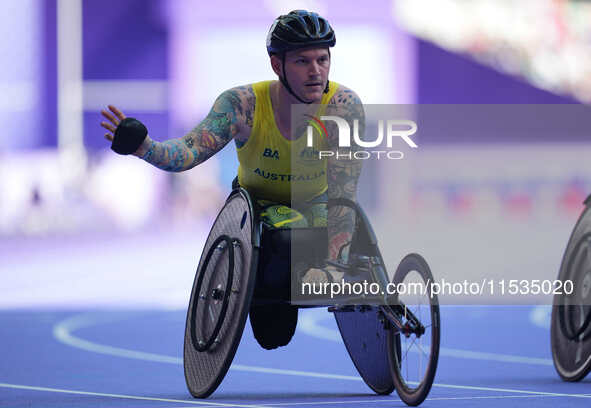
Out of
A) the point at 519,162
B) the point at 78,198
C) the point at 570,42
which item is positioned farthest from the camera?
the point at 570,42

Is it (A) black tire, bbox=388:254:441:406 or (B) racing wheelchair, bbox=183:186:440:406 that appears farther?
(B) racing wheelchair, bbox=183:186:440:406

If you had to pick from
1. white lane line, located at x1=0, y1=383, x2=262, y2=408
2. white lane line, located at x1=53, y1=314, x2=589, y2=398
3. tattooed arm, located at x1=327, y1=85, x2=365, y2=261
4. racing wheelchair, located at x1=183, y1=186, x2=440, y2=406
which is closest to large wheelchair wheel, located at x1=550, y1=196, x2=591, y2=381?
white lane line, located at x1=53, y1=314, x2=589, y2=398

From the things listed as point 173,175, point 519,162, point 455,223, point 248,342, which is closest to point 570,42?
point 519,162

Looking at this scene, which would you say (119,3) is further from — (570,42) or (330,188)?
(330,188)

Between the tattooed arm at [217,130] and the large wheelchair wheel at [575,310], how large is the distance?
1.72 m

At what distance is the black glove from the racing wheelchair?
526 millimetres

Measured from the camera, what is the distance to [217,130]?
4.97 metres

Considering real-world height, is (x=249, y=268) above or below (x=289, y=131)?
below

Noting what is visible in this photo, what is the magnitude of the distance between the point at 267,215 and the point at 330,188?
33 centimetres

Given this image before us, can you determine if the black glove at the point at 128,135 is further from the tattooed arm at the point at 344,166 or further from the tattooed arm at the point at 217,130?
the tattooed arm at the point at 344,166

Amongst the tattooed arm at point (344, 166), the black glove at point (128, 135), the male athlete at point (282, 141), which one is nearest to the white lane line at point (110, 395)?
the male athlete at point (282, 141)

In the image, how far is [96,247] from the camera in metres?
19.2

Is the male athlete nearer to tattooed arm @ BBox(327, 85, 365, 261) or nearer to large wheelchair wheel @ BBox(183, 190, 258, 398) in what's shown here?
tattooed arm @ BBox(327, 85, 365, 261)

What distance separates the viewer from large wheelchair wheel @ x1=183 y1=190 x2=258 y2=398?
15.2 ft
